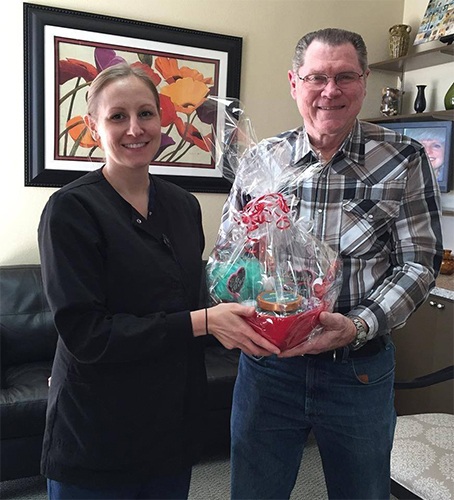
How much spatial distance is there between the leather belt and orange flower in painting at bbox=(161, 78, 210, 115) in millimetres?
2196

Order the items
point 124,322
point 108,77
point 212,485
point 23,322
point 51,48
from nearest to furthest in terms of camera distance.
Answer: point 124,322 → point 108,77 → point 212,485 → point 23,322 → point 51,48

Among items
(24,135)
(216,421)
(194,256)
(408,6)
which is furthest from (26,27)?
(408,6)

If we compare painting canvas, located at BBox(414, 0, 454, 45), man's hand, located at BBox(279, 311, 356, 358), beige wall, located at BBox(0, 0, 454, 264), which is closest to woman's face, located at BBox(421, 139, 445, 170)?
beige wall, located at BBox(0, 0, 454, 264)

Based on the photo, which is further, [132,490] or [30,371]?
[30,371]

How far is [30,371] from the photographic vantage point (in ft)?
7.88

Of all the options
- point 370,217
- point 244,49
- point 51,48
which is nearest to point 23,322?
point 51,48

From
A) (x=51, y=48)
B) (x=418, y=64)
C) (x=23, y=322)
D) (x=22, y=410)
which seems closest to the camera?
(x=22, y=410)

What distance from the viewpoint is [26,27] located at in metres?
2.63

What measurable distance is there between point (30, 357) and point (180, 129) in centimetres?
156

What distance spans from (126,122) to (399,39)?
2842mm

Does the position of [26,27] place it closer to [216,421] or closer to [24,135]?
[24,135]

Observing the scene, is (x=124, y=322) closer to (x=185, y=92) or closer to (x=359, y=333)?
(x=359, y=333)

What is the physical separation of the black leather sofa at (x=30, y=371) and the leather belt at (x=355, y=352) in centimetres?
119

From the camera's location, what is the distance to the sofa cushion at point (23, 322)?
2.49 m
